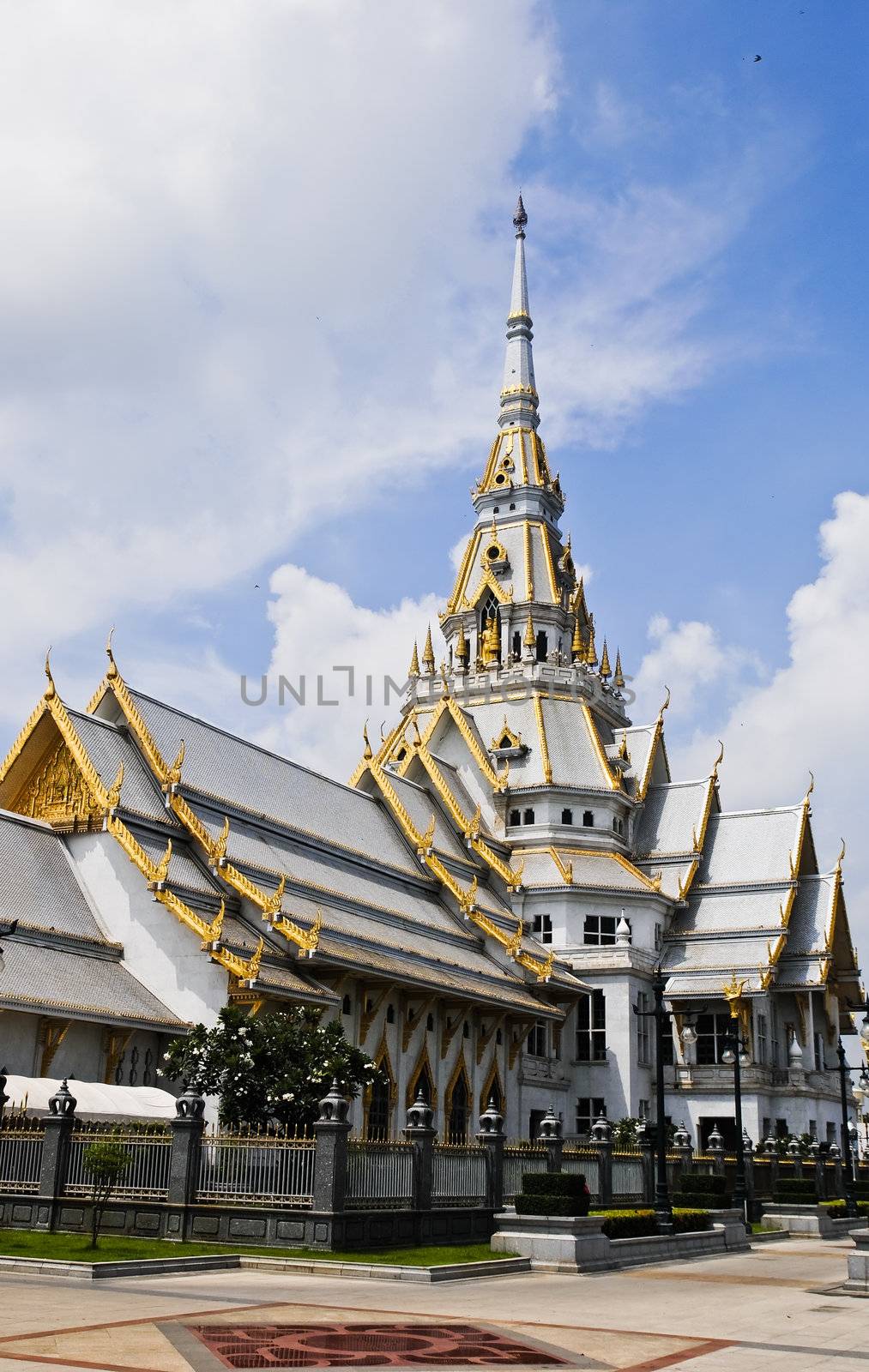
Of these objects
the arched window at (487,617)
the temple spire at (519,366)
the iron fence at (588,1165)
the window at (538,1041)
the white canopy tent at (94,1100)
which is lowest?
the iron fence at (588,1165)

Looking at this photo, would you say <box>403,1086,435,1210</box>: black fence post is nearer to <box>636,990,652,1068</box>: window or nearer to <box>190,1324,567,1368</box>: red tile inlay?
<box>190,1324,567,1368</box>: red tile inlay

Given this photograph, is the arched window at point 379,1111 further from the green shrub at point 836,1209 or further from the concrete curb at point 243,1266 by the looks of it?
the concrete curb at point 243,1266

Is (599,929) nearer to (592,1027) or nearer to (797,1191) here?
(592,1027)

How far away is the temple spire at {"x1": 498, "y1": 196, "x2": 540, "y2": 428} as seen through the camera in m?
73.5

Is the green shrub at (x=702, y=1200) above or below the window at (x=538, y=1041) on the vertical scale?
below

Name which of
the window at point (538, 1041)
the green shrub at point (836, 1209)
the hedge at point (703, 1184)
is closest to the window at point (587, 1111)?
the window at point (538, 1041)

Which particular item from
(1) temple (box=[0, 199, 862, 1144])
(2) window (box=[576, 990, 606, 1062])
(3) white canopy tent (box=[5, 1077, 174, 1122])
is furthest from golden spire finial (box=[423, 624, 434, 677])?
(3) white canopy tent (box=[5, 1077, 174, 1122])

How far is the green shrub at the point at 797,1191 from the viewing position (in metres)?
41.8

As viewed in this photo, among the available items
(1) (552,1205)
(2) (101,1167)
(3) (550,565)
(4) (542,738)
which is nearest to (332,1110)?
(2) (101,1167)

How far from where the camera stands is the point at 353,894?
43.4 meters

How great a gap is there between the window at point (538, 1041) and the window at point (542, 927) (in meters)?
4.84

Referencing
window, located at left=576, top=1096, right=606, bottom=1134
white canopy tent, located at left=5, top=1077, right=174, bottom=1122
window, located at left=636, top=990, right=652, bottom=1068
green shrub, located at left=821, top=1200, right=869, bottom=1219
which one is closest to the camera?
white canopy tent, located at left=5, top=1077, right=174, bottom=1122

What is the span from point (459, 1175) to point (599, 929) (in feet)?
96.1

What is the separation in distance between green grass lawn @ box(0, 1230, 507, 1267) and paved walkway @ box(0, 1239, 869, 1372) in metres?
1.02
